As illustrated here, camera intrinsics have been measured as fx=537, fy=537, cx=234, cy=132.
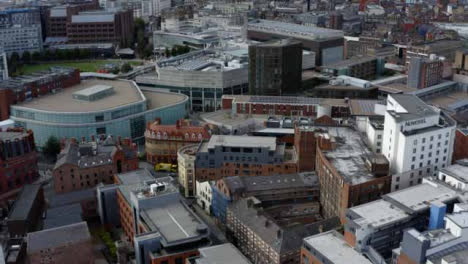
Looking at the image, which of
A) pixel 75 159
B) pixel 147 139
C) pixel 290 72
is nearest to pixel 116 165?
pixel 75 159

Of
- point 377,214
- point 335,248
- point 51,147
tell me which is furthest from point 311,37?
point 335,248

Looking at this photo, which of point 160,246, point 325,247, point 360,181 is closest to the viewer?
point 325,247

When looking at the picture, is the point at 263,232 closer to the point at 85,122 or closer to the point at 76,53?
the point at 85,122

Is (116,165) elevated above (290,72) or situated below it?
below

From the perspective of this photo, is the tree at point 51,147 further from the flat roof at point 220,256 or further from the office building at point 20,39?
the office building at point 20,39

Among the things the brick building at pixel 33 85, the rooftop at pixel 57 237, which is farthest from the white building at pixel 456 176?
the brick building at pixel 33 85

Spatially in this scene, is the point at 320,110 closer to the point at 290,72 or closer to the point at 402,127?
the point at 290,72

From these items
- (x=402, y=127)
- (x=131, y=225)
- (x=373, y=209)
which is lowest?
(x=131, y=225)

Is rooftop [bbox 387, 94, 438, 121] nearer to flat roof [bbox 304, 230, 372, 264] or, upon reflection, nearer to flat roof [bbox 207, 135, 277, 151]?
flat roof [bbox 207, 135, 277, 151]
